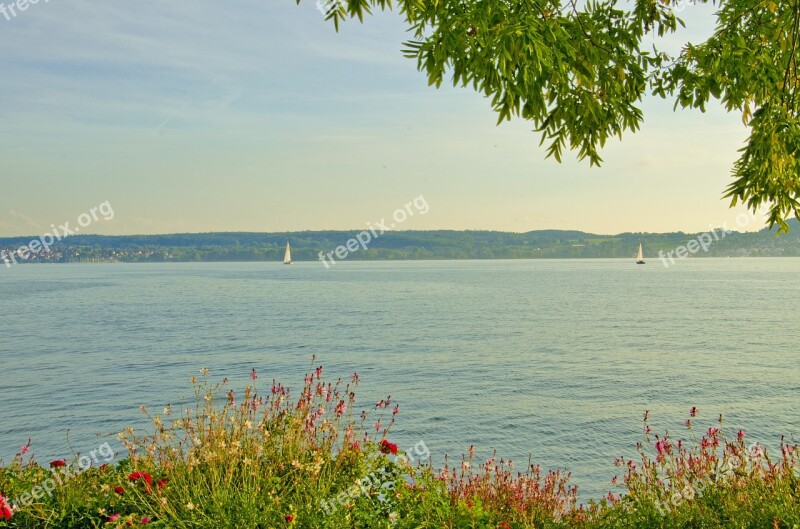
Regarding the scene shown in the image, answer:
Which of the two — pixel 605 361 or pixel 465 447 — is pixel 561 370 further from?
pixel 465 447

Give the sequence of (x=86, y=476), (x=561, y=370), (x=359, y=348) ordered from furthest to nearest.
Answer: (x=359, y=348), (x=561, y=370), (x=86, y=476)

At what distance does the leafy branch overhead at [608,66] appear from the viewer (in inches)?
201

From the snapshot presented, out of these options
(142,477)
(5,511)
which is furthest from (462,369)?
(5,511)

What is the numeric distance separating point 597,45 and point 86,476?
658cm

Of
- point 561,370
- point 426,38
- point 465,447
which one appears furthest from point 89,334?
point 426,38

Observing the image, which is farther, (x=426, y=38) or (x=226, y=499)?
(x=226, y=499)

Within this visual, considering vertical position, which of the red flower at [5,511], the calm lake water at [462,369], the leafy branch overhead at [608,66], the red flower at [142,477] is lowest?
the calm lake water at [462,369]

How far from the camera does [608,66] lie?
6.52 metres

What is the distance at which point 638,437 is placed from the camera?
1966cm
